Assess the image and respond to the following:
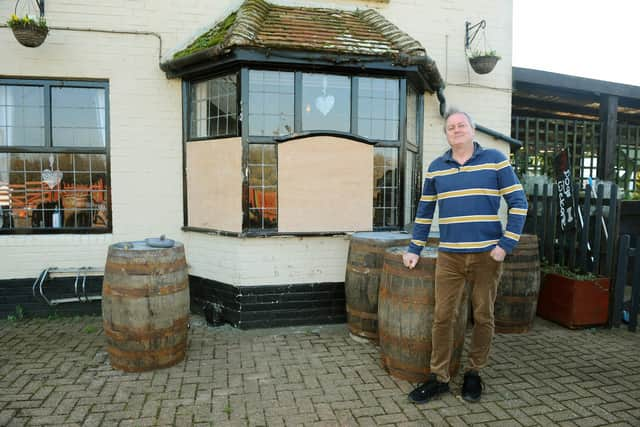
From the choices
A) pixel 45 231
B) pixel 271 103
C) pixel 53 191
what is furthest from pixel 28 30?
pixel 271 103

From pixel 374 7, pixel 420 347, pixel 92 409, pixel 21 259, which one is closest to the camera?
pixel 92 409

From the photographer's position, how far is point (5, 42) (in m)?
4.72

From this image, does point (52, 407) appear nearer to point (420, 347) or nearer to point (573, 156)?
point (420, 347)

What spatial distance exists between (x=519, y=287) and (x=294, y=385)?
2.40 m

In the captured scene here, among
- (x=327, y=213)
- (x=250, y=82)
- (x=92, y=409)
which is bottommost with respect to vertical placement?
(x=92, y=409)

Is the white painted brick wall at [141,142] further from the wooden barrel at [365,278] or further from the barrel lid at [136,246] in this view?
the barrel lid at [136,246]

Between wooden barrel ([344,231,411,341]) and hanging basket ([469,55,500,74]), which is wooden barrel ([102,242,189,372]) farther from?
hanging basket ([469,55,500,74])

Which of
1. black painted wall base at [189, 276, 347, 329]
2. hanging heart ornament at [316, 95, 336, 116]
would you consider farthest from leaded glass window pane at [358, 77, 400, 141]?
black painted wall base at [189, 276, 347, 329]

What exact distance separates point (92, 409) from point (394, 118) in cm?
384

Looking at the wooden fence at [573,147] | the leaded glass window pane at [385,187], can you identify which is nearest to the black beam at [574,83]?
the wooden fence at [573,147]

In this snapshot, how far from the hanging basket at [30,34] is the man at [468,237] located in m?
3.98

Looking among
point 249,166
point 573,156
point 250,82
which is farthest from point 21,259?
point 573,156

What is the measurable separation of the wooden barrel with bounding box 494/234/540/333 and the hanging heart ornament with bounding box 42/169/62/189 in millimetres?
4767

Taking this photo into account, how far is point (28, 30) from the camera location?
4.36m
